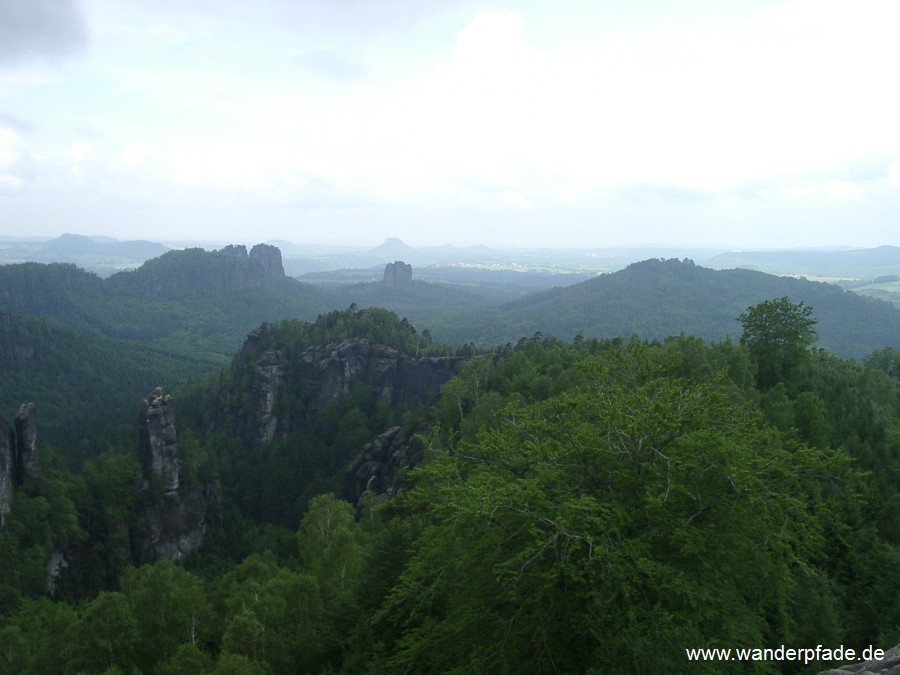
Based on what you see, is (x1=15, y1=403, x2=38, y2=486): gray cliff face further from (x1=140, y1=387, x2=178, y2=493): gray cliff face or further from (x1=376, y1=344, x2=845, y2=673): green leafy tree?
(x1=376, y1=344, x2=845, y2=673): green leafy tree

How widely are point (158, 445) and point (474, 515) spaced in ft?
173

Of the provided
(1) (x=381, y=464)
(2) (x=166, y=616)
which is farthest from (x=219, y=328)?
(2) (x=166, y=616)

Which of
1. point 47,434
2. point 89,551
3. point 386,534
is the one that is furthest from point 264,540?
point 47,434

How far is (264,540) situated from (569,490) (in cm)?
5361

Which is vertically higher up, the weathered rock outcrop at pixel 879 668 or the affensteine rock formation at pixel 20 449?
the weathered rock outcrop at pixel 879 668

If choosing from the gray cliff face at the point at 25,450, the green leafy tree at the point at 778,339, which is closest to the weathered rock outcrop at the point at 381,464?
the green leafy tree at the point at 778,339

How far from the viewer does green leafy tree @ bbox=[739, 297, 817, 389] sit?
40.5m

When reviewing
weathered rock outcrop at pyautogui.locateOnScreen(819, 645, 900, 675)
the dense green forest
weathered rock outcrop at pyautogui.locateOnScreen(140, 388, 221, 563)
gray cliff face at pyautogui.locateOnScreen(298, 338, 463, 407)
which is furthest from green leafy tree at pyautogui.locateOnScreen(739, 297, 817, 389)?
weathered rock outcrop at pyautogui.locateOnScreen(140, 388, 221, 563)

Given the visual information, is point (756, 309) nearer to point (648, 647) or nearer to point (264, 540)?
point (648, 647)

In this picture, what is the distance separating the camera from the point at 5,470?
156ft

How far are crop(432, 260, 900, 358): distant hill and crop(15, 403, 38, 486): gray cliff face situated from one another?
10817cm

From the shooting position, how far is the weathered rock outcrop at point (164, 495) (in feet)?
181

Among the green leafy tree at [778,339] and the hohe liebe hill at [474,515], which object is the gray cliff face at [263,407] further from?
the green leafy tree at [778,339]

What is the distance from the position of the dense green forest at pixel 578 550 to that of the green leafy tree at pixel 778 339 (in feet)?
0.41
